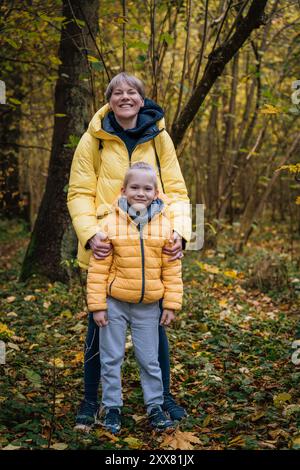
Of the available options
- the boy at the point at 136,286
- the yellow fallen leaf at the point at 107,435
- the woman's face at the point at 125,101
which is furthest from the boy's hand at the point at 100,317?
the woman's face at the point at 125,101

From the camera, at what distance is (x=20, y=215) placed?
45.1 feet

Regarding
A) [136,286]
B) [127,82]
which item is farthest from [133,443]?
[127,82]

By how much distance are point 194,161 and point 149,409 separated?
7948mm

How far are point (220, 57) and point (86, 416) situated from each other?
260cm

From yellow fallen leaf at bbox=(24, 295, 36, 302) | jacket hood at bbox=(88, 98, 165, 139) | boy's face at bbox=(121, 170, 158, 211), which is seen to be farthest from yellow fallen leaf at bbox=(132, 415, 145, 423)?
yellow fallen leaf at bbox=(24, 295, 36, 302)

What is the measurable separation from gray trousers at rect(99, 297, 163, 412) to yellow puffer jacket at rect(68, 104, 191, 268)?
35 centimetres

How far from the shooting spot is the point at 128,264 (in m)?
2.93

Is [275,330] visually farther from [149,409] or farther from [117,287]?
[117,287]

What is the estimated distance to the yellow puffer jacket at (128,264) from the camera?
293 cm

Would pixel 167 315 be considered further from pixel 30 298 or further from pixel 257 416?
pixel 30 298

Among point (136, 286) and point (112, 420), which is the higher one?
point (136, 286)

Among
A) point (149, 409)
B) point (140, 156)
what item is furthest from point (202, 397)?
point (140, 156)
